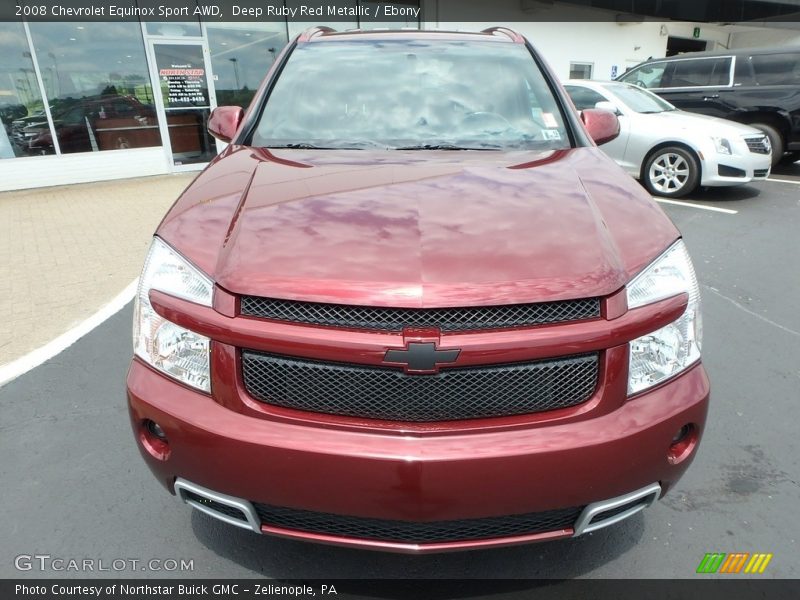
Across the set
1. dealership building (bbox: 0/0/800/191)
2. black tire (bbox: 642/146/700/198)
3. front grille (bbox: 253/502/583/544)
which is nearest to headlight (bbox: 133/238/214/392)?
front grille (bbox: 253/502/583/544)

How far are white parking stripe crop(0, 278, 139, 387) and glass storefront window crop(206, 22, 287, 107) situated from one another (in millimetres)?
7986

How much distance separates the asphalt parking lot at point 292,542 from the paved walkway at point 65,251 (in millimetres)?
719

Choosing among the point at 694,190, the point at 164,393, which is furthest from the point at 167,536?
the point at 694,190

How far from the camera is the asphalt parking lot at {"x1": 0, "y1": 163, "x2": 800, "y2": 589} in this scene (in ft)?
6.55

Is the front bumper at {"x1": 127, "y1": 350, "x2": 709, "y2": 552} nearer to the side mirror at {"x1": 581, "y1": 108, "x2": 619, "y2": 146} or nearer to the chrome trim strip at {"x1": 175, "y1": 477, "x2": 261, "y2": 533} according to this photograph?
the chrome trim strip at {"x1": 175, "y1": 477, "x2": 261, "y2": 533}

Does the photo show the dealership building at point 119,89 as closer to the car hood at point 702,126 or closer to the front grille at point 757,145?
the car hood at point 702,126

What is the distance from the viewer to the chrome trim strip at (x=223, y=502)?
158 centimetres

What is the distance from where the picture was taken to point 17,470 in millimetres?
2484

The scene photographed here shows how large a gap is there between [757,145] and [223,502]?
878 cm

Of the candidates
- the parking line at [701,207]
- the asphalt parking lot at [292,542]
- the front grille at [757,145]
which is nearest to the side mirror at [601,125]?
the asphalt parking lot at [292,542]

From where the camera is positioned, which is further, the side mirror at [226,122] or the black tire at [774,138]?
the black tire at [774,138]

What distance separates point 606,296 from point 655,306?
Result: 0.19 meters

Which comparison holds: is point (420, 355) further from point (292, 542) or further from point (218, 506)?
point (292, 542)

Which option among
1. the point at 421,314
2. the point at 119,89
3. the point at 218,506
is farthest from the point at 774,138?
the point at 119,89
